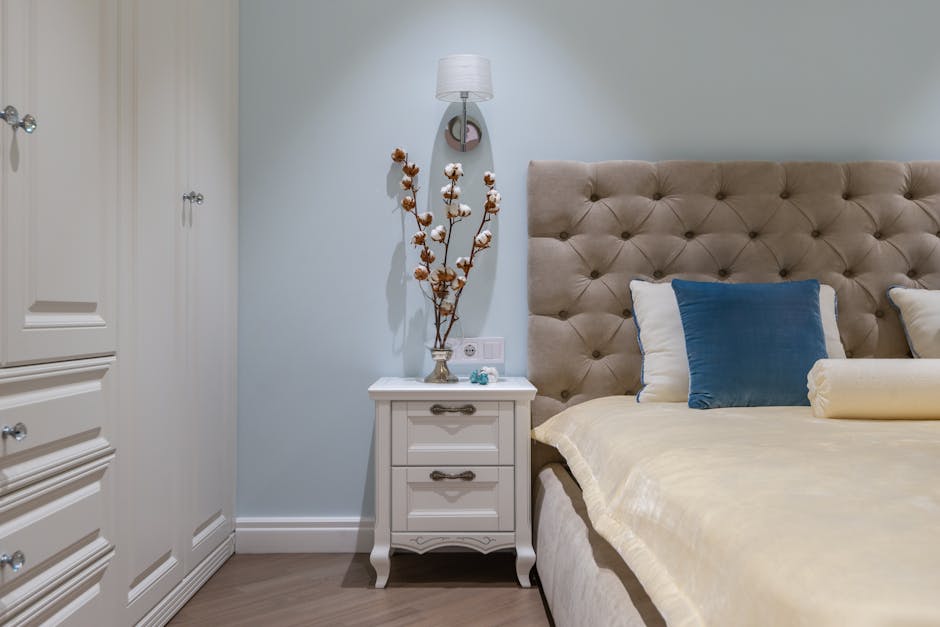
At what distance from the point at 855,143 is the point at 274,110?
6.68 feet

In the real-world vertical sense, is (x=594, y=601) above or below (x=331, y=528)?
above

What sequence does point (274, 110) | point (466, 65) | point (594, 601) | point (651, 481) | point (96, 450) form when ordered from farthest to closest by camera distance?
point (274, 110) → point (466, 65) → point (96, 450) → point (594, 601) → point (651, 481)

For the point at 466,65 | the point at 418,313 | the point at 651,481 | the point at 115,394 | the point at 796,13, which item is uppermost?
the point at 796,13

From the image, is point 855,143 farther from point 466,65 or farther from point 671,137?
point 466,65

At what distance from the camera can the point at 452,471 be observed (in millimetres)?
2080

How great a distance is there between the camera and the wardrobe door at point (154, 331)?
1.62 m

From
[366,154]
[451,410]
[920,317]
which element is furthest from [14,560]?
[920,317]

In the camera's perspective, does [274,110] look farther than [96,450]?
Yes

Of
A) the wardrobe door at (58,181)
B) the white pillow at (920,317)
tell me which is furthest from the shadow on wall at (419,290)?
the white pillow at (920,317)

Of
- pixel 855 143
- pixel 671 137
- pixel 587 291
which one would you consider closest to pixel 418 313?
pixel 587 291

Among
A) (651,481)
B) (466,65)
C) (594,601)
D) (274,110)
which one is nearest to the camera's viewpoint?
(651,481)

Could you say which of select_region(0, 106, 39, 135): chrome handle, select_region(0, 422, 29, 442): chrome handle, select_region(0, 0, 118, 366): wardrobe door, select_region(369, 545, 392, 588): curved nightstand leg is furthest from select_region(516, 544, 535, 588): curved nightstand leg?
select_region(0, 106, 39, 135): chrome handle

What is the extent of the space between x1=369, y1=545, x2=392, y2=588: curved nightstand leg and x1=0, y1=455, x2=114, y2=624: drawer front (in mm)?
763

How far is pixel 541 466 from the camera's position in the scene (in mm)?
2283
